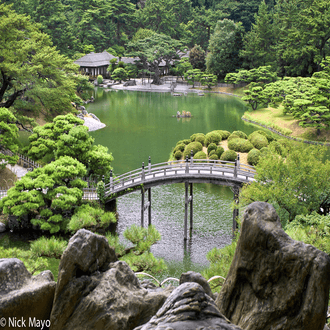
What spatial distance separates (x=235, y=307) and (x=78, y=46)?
78364 mm

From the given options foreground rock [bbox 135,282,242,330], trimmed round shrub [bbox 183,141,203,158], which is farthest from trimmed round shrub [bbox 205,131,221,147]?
foreground rock [bbox 135,282,242,330]

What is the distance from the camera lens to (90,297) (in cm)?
727

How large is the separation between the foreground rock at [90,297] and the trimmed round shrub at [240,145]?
30351 mm

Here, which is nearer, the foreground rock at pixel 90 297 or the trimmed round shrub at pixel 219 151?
the foreground rock at pixel 90 297

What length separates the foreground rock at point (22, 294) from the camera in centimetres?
721

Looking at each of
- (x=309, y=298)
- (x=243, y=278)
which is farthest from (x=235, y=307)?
(x=309, y=298)

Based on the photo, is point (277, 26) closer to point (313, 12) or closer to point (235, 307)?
point (313, 12)

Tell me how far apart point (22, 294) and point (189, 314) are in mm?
3320

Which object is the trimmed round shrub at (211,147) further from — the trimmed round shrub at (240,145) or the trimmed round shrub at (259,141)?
the trimmed round shrub at (259,141)

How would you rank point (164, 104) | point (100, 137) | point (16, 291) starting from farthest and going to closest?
1. point (164, 104)
2. point (100, 137)
3. point (16, 291)

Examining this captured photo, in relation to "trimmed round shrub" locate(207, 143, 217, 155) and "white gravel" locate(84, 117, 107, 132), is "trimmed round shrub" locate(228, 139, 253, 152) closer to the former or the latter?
"trimmed round shrub" locate(207, 143, 217, 155)

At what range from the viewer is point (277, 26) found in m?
71.0

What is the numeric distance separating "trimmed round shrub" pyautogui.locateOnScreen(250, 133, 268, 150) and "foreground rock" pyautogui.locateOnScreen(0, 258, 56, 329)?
1234 inches

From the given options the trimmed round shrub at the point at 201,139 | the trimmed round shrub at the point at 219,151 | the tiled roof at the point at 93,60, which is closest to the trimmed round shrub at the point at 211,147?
the trimmed round shrub at the point at 219,151
